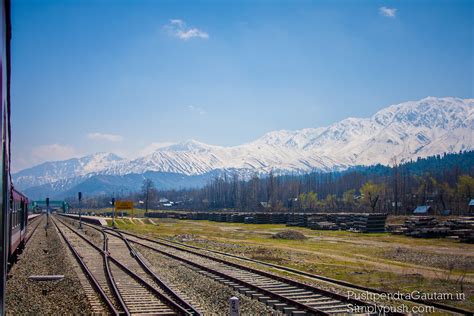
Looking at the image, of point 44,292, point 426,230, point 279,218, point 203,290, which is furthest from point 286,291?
point 279,218

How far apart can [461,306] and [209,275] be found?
34.3 feet

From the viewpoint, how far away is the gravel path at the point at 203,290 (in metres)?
14.2

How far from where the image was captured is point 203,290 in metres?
17.5

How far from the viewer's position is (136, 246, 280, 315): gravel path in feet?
46.7

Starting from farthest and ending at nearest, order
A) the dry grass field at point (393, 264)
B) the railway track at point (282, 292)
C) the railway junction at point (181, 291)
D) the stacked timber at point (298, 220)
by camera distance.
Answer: the stacked timber at point (298, 220)
the dry grass field at point (393, 264)
the railway junction at point (181, 291)
the railway track at point (282, 292)

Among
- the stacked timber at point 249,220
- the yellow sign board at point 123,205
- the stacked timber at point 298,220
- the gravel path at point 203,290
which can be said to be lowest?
the stacked timber at point 249,220

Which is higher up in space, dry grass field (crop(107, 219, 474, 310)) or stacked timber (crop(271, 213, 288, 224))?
dry grass field (crop(107, 219, 474, 310))

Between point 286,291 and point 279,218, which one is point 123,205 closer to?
point 279,218

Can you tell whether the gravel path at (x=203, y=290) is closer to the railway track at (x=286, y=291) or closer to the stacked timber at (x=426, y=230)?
the railway track at (x=286, y=291)

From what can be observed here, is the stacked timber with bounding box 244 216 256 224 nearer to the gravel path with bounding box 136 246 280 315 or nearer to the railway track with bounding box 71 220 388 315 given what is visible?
the gravel path with bounding box 136 246 280 315

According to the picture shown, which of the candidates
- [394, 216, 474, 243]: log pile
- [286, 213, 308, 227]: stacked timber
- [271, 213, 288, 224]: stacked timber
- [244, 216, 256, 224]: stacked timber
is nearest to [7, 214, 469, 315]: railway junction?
[394, 216, 474, 243]: log pile

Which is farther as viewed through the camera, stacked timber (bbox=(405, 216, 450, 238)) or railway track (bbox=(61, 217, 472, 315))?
stacked timber (bbox=(405, 216, 450, 238))

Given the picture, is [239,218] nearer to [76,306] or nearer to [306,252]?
[306,252]

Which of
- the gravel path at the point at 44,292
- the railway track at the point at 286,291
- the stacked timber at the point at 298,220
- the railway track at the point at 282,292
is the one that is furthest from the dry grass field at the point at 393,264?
the stacked timber at the point at 298,220
